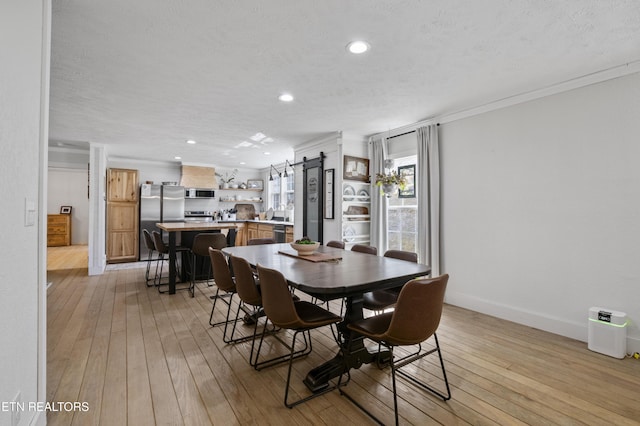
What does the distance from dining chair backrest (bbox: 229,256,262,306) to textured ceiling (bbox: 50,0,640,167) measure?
5.83ft

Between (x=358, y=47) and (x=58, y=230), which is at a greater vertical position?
(x=358, y=47)

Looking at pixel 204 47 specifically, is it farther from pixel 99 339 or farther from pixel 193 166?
pixel 193 166

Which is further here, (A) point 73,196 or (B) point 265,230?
(A) point 73,196

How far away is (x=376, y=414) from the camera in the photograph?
6.13 feet

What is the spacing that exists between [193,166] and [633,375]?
8757mm

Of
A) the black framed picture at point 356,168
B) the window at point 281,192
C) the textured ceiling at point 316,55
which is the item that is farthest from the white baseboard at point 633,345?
the window at point 281,192

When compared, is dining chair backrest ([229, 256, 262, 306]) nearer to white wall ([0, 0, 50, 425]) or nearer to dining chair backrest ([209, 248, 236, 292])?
dining chair backrest ([209, 248, 236, 292])

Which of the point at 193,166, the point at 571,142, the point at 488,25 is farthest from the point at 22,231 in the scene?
the point at 193,166

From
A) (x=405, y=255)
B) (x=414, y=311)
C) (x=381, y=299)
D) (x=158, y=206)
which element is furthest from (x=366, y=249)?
(x=158, y=206)

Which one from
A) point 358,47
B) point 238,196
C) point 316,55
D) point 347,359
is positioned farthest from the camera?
point 238,196

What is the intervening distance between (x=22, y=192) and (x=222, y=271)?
1.70 meters

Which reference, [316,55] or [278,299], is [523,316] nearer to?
[278,299]

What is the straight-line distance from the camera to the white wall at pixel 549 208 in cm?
279

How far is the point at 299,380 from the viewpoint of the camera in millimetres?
2250
